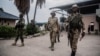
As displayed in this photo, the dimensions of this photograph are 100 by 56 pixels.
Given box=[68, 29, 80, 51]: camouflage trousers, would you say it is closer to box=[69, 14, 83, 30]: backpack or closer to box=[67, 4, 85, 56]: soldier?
box=[67, 4, 85, 56]: soldier

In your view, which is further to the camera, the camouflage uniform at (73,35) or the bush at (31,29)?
the bush at (31,29)

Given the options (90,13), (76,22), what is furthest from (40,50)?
(90,13)

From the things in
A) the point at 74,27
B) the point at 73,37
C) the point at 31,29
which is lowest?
the point at 31,29

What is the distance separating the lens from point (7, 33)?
10477mm

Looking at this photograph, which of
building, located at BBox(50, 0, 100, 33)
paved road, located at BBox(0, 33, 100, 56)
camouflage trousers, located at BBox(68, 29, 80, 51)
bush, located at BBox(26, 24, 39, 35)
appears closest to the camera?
camouflage trousers, located at BBox(68, 29, 80, 51)

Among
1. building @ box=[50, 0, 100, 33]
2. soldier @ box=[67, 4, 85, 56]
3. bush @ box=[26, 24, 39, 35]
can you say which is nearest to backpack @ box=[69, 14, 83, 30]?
soldier @ box=[67, 4, 85, 56]

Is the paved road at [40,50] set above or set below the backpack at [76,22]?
below

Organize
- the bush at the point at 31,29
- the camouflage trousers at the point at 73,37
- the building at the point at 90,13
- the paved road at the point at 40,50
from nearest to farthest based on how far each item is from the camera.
A: the camouflage trousers at the point at 73,37, the paved road at the point at 40,50, the bush at the point at 31,29, the building at the point at 90,13

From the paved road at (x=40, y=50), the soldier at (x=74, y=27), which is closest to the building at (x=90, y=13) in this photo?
the paved road at (x=40, y=50)

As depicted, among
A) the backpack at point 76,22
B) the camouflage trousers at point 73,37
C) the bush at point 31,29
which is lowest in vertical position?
the bush at point 31,29

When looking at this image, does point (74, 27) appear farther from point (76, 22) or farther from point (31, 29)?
point (31, 29)

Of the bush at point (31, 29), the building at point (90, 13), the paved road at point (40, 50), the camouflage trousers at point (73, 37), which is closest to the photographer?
the camouflage trousers at point (73, 37)

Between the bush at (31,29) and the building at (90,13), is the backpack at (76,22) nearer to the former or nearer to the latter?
the bush at (31,29)

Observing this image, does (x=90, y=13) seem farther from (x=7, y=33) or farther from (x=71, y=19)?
(x=71, y=19)
